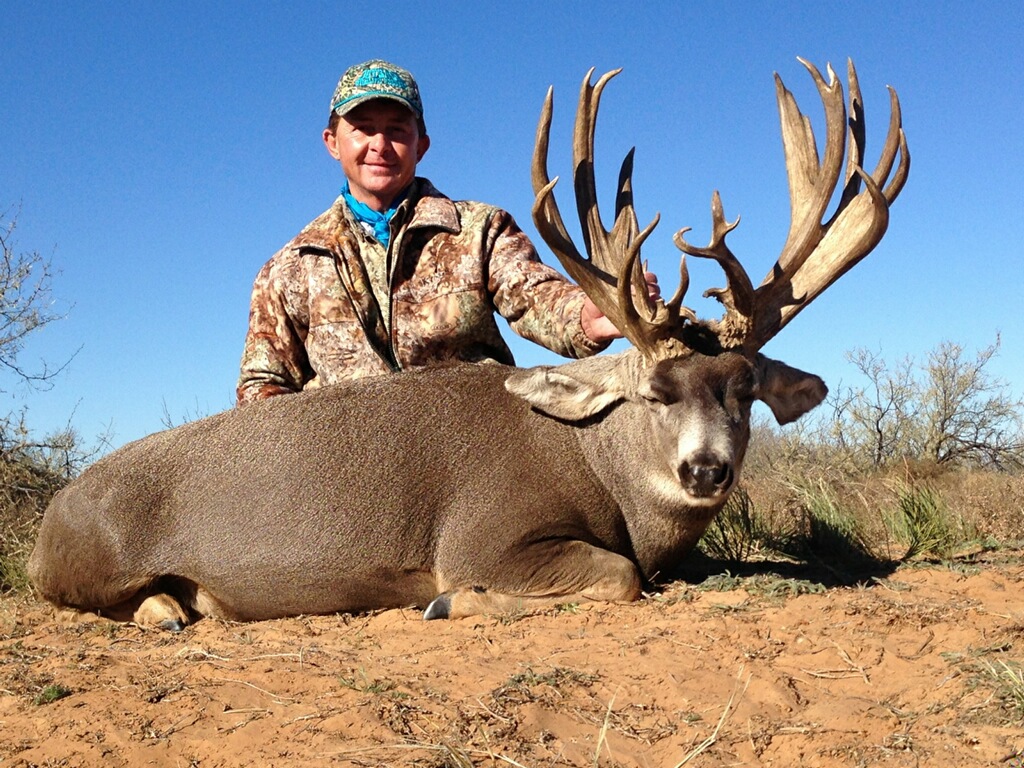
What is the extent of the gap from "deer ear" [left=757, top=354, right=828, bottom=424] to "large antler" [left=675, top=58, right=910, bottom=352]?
0.20 m

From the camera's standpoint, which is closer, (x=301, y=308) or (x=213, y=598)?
(x=213, y=598)

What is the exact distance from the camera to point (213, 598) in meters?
5.87

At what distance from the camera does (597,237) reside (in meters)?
6.05

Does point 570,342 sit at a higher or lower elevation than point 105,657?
higher

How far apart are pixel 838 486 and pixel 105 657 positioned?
6.52m

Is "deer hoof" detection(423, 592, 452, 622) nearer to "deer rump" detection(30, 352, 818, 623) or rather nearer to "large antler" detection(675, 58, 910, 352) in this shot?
"deer rump" detection(30, 352, 818, 623)

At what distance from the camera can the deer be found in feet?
18.0

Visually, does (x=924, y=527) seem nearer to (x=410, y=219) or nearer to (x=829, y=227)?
(x=829, y=227)

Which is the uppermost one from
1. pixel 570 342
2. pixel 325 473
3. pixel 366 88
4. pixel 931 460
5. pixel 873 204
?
pixel 366 88

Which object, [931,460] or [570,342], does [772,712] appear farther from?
[931,460]

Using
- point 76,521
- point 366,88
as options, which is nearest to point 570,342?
point 366,88

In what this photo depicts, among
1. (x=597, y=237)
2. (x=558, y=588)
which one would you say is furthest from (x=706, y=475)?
(x=597, y=237)

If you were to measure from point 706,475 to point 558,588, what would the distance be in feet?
3.09

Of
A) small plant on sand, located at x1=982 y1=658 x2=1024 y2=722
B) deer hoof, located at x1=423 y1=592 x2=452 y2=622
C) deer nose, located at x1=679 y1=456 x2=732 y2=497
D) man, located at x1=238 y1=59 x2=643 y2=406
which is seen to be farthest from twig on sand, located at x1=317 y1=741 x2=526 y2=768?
man, located at x1=238 y1=59 x2=643 y2=406
